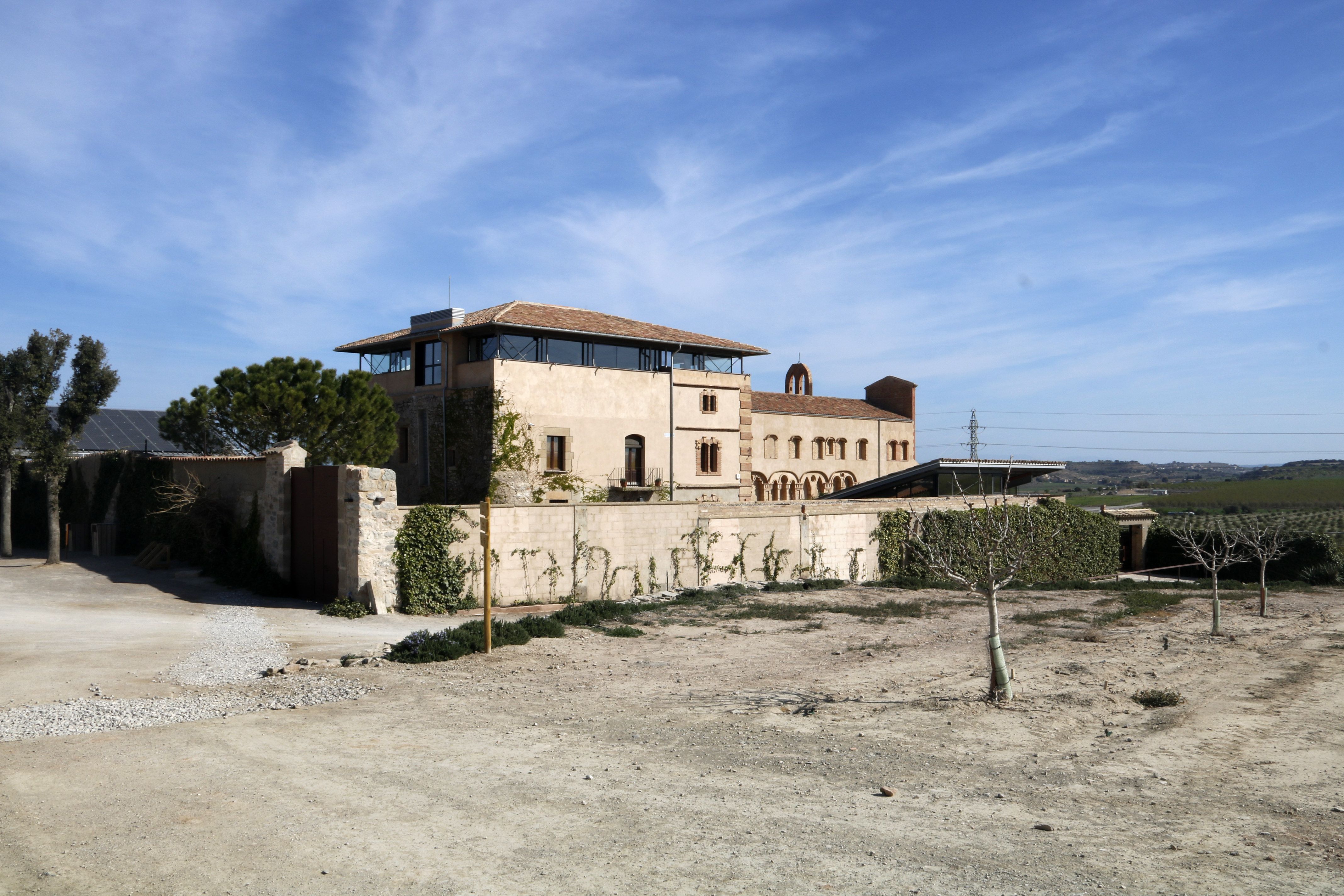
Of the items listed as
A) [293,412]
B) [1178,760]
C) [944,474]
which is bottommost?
[1178,760]

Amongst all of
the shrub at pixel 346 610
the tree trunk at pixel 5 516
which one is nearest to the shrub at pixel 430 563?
the shrub at pixel 346 610

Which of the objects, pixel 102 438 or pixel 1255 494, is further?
pixel 1255 494

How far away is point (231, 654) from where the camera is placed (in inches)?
558

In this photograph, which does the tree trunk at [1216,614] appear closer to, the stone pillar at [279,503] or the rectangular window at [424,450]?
the stone pillar at [279,503]

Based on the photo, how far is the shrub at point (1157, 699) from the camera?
1180 centimetres

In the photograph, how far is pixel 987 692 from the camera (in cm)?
1215

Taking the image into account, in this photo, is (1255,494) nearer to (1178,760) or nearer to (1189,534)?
(1189,534)

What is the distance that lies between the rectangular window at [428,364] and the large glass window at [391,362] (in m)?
0.65

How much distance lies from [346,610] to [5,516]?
17.9 metres

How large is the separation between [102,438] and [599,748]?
45.2m

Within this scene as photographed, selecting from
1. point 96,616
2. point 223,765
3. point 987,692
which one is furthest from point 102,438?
point 987,692

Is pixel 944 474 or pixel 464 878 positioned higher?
pixel 944 474

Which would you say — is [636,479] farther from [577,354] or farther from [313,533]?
[313,533]

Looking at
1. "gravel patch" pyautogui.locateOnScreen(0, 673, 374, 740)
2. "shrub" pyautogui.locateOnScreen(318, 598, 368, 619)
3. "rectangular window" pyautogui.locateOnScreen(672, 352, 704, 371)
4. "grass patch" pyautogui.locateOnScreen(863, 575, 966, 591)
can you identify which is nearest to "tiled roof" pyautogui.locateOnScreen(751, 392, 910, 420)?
"rectangular window" pyautogui.locateOnScreen(672, 352, 704, 371)
